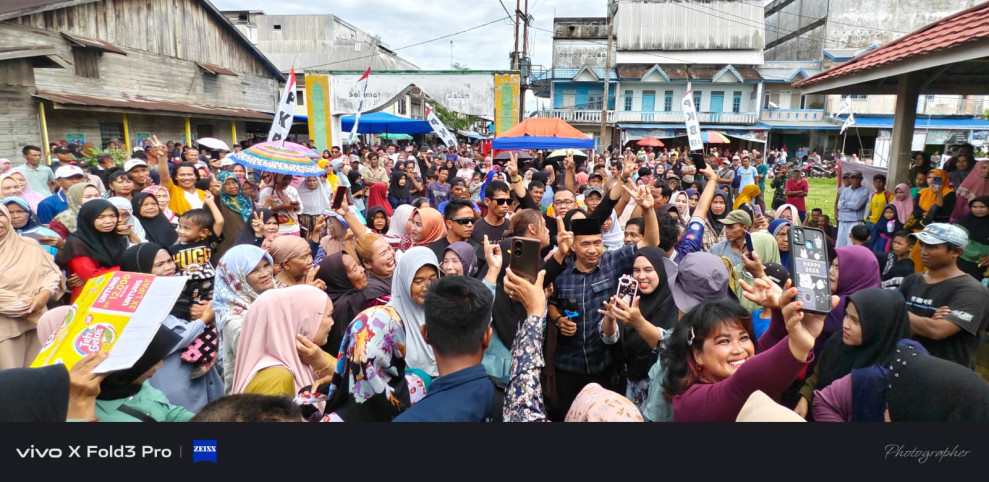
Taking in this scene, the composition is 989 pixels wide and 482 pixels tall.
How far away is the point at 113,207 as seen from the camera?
3822mm

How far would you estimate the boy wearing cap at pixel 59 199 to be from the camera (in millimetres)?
5590

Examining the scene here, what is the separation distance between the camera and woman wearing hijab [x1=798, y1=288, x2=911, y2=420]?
7.76 feet

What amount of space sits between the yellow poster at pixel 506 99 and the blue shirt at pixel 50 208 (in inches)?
445

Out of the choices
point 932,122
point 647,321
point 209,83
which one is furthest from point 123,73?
point 932,122

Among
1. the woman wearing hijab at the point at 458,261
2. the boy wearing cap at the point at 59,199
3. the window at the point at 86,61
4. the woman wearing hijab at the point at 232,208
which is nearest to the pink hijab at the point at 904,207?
the woman wearing hijab at the point at 458,261

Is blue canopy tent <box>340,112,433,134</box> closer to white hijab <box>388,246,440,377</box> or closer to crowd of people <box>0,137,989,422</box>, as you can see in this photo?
crowd of people <box>0,137,989,422</box>

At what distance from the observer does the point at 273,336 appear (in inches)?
88.7

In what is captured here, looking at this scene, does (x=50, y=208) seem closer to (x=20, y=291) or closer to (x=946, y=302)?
(x=20, y=291)

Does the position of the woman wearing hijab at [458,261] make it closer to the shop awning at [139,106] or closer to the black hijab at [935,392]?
the black hijab at [935,392]

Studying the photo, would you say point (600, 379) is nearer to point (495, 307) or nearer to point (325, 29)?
point (495, 307)

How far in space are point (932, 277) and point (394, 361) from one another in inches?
139

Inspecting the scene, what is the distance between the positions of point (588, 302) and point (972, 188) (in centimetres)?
629

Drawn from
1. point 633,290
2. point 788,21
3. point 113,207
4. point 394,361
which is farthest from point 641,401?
point 788,21

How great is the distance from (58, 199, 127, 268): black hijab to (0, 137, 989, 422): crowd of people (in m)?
0.01
